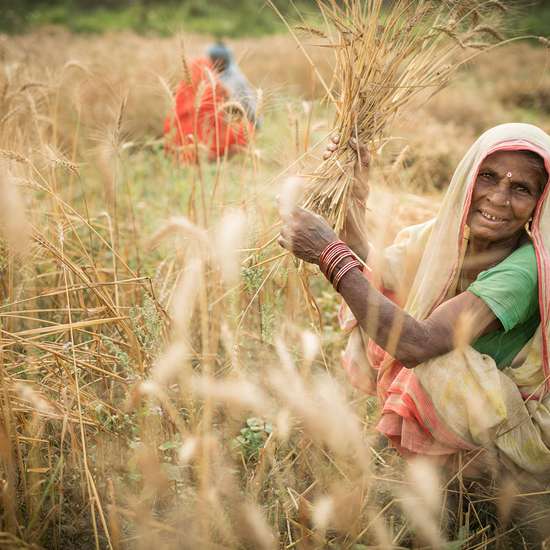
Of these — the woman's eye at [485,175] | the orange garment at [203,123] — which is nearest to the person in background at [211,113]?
the orange garment at [203,123]

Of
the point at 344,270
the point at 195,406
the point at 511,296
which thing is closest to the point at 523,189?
the point at 511,296

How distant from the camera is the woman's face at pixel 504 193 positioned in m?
1.41

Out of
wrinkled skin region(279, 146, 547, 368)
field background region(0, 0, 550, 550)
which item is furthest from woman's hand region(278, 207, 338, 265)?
field background region(0, 0, 550, 550)

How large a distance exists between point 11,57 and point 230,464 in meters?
4.26

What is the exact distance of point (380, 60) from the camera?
149cm

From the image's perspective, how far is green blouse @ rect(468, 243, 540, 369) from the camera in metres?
1.35

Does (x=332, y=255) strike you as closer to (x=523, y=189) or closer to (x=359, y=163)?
(x=359, y=163)

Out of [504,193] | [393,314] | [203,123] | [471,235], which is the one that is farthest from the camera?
[203,123]

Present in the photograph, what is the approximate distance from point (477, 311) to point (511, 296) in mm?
106

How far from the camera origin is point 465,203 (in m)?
1.48

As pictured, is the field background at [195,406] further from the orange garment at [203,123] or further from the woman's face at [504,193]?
the woman's face at [504,193]

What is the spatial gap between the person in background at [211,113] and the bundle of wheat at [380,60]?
1.11ft

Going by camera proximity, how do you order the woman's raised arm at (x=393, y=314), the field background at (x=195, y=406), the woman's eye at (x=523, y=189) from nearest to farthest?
the field background at (x=195, y=406), the woman's raised arm at (x=393, y=314), the woman's eye at (x=523, y=189)

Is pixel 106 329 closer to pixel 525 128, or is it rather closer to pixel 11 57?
pixel 525 128
